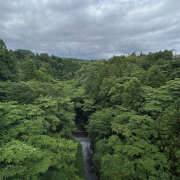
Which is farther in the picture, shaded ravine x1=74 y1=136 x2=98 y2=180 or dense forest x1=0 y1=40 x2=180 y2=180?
shaded ravine x1=74 y1=136 x2=98 y2=180

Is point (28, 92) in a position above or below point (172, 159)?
above

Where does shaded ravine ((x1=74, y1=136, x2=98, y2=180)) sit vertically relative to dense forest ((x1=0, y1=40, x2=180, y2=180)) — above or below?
below

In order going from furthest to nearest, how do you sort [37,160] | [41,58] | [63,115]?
[41,58]
[63,115]
[37,160]

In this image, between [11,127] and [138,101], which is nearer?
[11,127]

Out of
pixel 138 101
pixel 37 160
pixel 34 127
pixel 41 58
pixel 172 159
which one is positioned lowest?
pixel 172 159

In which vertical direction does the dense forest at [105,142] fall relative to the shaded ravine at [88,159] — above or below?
above

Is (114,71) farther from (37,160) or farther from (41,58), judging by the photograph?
(41,58)

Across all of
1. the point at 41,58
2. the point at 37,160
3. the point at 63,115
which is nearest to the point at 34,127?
the point at 37,160

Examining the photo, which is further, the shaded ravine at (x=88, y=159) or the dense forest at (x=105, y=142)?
the shaded ravine at (x=88, y=159)

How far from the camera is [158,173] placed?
5.71 metres

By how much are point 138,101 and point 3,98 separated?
42.1ft

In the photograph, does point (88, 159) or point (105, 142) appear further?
point (88, 159)

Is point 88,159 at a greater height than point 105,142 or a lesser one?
lesser

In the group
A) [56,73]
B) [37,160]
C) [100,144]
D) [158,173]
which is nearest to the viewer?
[37,160]
